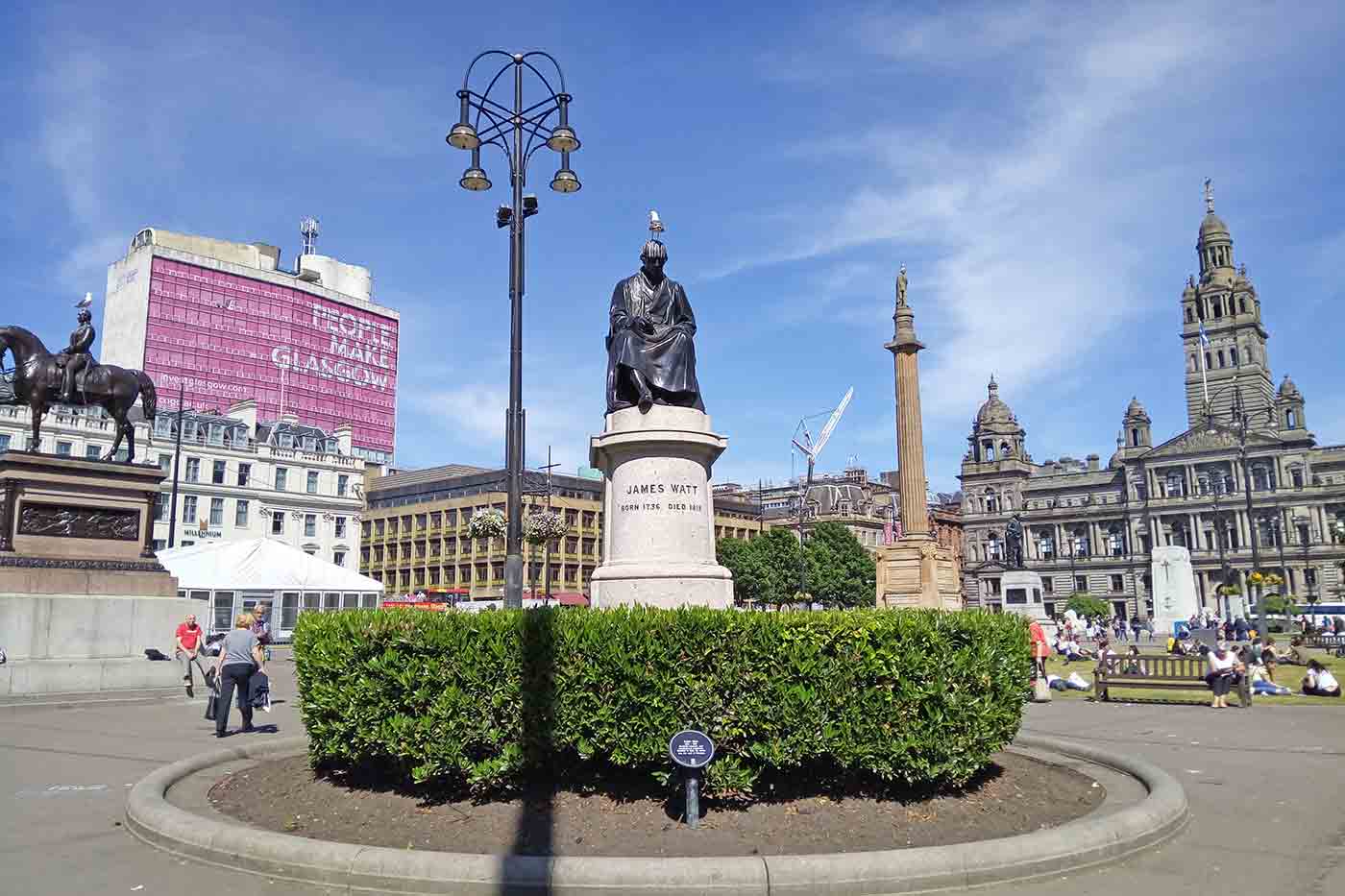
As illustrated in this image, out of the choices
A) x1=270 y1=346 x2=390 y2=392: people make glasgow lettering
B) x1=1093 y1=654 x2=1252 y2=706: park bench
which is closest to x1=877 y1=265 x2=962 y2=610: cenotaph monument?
x1=1093 y1=654 x2=1252 y2=706: park bench

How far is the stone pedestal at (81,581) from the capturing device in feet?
59.7

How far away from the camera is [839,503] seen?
120562 millimetres

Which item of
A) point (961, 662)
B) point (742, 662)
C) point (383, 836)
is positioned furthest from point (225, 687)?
point (961, 662)

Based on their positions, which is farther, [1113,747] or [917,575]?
[917,575]

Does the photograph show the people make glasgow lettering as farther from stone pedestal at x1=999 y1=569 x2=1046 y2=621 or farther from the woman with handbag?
the woman with handbag

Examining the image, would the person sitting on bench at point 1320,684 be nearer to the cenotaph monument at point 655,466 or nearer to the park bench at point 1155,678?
the park bench at point 1155,678

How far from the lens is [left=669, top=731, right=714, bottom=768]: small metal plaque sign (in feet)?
23.2

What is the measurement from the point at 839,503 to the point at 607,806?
115034 millimetres

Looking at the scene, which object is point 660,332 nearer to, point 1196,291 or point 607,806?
point 607,806

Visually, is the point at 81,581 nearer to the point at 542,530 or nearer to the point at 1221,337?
the point at 542,530

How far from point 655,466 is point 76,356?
16204 mm

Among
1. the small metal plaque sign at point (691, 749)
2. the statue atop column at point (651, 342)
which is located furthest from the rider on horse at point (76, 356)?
the small metal plaque sign at point (691, 749)

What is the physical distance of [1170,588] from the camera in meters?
60.3

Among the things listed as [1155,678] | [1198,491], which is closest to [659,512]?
[1155,678]
